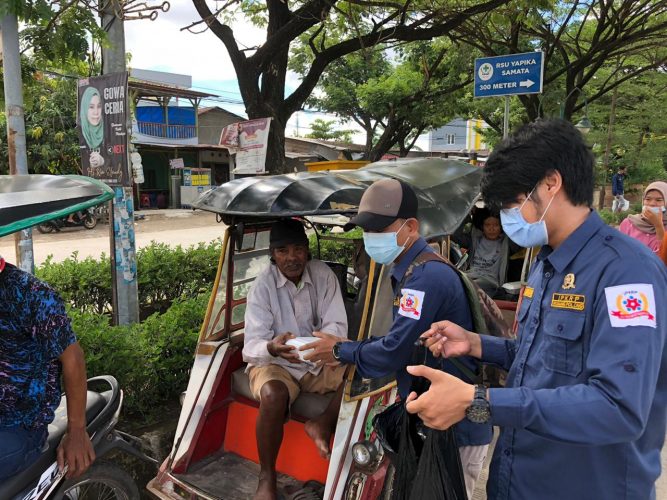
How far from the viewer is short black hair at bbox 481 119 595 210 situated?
1.33m

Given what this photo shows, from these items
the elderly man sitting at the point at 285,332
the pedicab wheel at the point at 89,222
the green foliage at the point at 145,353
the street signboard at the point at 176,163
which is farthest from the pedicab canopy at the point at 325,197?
the street signboard at the point at 176,163

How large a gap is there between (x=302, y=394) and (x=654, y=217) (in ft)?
11.7

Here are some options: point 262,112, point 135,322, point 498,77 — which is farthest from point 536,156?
point 498,77

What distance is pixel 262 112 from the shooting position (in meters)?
6.22

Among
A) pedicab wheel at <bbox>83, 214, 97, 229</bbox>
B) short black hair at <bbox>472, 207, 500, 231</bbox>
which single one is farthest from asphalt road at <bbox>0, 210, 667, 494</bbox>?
short black hair at <bbox>472, 207, 500, 231</bbox>

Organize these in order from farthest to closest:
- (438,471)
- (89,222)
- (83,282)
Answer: (89,222) < (83,282) < (438,471)

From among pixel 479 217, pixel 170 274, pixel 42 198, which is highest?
pixel 42 198

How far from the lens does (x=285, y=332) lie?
10.3 feet

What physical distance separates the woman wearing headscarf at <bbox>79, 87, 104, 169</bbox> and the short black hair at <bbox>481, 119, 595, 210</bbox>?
133 inches

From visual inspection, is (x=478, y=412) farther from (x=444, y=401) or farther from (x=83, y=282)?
(x=83, y=282)

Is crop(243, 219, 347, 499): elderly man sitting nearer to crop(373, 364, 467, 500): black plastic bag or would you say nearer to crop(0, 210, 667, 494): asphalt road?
crop(373, 364, 467, 500): black plastic bag

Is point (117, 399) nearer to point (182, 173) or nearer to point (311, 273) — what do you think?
point (311, 273)

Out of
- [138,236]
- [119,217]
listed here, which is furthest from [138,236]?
[119,217]

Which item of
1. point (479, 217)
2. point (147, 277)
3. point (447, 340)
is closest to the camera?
point (447, 340)
